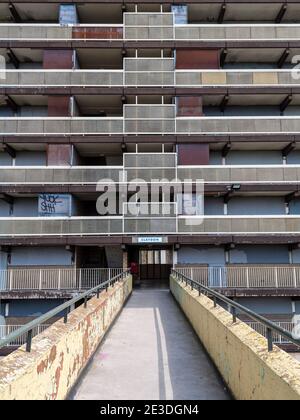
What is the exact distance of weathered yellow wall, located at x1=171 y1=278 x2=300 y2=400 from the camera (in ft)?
12.0

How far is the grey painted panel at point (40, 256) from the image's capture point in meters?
23.9

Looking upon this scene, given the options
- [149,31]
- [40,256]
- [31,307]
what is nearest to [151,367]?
[31,307]

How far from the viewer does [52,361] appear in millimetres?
4684

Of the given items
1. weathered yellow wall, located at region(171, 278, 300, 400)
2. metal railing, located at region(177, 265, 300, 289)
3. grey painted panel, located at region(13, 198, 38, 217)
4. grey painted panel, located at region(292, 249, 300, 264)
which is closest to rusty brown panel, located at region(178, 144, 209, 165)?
metal railing, located at region(177, 265, 300, 289)

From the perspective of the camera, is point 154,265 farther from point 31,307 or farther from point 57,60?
point 57,60

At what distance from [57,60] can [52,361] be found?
23805 mm

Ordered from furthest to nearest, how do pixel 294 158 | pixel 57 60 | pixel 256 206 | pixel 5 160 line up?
pixel 294 158 → pixel 5 160 → pixel 256 206 → pixel 57 60

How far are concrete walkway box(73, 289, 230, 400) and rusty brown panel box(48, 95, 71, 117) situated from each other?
16577 mm

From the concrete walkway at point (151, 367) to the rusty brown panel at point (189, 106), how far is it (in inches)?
633

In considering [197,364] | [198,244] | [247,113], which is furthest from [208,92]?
[197,364]

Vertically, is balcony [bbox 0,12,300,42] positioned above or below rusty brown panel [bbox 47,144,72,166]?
above

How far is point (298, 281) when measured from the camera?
874 inches

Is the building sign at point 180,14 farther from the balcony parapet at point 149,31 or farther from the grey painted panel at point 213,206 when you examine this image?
the grey painted panel at point 213,206

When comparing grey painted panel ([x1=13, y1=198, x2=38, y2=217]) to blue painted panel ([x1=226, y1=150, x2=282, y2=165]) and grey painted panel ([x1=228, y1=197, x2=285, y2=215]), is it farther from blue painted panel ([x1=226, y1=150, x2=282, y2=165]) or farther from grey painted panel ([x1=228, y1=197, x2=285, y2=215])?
blue painted panel ([x1=226, y1=150, x2=282, y2=165])
